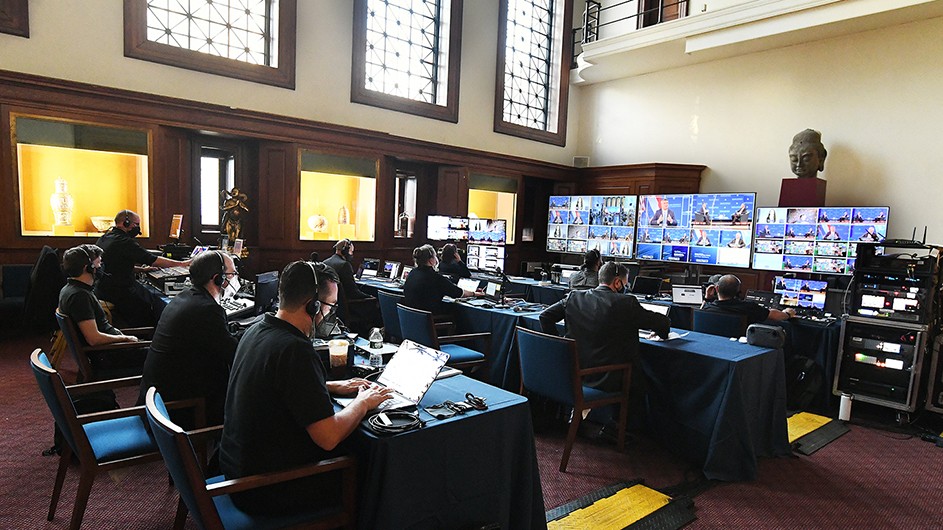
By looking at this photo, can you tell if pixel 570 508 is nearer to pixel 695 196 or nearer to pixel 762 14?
pixel 695 196

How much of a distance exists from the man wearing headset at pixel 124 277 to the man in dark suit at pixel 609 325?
13.1ft

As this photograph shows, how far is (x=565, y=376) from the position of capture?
11.8 ft

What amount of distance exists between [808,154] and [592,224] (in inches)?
156

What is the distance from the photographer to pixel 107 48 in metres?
7.05

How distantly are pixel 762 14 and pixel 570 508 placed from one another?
893 centimetres

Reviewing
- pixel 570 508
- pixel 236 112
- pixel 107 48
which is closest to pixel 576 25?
pixel 236 112

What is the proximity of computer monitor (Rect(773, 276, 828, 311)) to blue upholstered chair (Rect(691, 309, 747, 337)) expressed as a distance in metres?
1.60

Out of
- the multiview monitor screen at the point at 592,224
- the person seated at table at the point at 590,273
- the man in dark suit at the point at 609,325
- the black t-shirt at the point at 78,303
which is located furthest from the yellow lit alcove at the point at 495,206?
the black t-shirt at the point at 78,303

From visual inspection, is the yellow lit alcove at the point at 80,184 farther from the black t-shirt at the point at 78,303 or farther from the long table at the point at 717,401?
the long table at the point at 717,401

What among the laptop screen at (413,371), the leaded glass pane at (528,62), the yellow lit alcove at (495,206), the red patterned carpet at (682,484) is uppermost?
the leaded glass pane at (528,62)

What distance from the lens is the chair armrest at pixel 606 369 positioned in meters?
3.53

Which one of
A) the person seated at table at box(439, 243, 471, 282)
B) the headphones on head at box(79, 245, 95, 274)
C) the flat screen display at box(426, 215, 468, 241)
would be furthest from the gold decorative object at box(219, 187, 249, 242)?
the headphones on head at box(79, 245, 95, 274)

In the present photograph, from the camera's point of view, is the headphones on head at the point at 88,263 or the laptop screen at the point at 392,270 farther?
the laptop screen at the point at 392,270

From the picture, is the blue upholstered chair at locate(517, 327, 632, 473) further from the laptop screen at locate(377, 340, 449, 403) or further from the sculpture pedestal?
the sculpture pedestal
